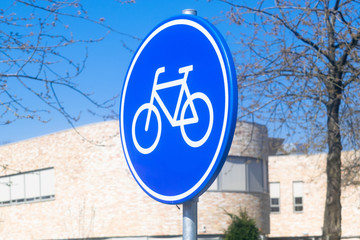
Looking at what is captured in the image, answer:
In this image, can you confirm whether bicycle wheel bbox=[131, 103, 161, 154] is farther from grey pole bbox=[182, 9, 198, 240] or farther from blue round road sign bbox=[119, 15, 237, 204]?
grey pole bbox=[182, 9, 198, 240]

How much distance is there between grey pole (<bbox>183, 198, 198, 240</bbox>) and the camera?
2.15 m

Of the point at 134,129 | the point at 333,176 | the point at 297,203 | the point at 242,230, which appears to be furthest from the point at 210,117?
the point at 297,203

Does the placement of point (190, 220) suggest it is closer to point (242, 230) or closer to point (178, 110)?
point (178, 110)

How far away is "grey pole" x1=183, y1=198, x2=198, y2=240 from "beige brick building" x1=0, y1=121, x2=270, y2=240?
23.5 metres

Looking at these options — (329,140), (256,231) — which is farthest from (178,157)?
(256,231)

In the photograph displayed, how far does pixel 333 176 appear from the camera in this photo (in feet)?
39.3

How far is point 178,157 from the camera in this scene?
2.29 m

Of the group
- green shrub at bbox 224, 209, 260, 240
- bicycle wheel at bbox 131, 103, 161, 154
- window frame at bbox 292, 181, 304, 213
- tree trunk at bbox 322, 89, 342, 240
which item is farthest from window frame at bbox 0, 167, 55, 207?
bicycle wheel at bbox 131, 103, 161, 154

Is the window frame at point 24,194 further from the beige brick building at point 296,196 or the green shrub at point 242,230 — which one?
the beige brick building at point 296,196

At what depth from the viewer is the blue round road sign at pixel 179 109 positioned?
2.12 m

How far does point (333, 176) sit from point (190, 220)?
1025 centimetres

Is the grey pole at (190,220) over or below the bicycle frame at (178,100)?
below

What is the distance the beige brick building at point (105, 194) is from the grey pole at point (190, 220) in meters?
23.5

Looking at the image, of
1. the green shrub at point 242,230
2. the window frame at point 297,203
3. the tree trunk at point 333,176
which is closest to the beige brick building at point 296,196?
the window frame at point 297,203
